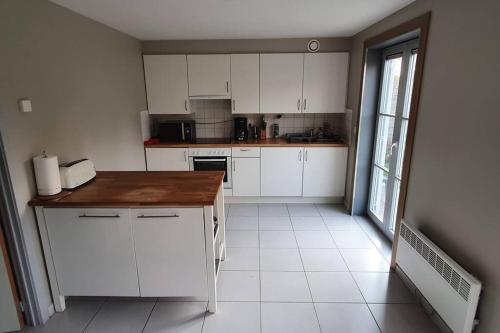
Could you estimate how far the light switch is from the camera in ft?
5.99

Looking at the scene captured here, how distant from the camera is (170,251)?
200 centimetres

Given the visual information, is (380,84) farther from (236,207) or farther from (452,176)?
(236,207)

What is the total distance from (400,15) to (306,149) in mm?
1877

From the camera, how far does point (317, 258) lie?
2807mm

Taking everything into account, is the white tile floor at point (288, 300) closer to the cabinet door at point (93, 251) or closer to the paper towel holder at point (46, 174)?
the cabinet door at point (93, 251)

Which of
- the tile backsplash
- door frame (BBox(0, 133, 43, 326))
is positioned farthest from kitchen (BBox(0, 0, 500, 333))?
the tile backsplash

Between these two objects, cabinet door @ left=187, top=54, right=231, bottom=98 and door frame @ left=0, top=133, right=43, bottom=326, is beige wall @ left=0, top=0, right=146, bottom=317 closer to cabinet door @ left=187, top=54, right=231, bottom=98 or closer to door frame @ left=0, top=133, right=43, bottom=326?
door frame @ left=0, top=133, right=43, bottom=326

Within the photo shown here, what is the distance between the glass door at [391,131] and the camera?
2.73 m

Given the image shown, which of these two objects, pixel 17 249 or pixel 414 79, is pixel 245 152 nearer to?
pixel 414 79

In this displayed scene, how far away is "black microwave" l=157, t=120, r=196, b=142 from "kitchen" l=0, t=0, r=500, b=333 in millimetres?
543

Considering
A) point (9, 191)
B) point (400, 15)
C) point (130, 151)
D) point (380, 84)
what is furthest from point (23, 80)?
point (380, 84)

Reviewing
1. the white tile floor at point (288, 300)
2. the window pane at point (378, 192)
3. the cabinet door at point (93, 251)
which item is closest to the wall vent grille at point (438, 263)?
the white tile floor at point (288, 300)

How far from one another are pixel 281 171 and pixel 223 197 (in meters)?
1.53

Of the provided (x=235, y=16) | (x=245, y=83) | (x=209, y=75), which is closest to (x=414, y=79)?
(x=235, y=16)
